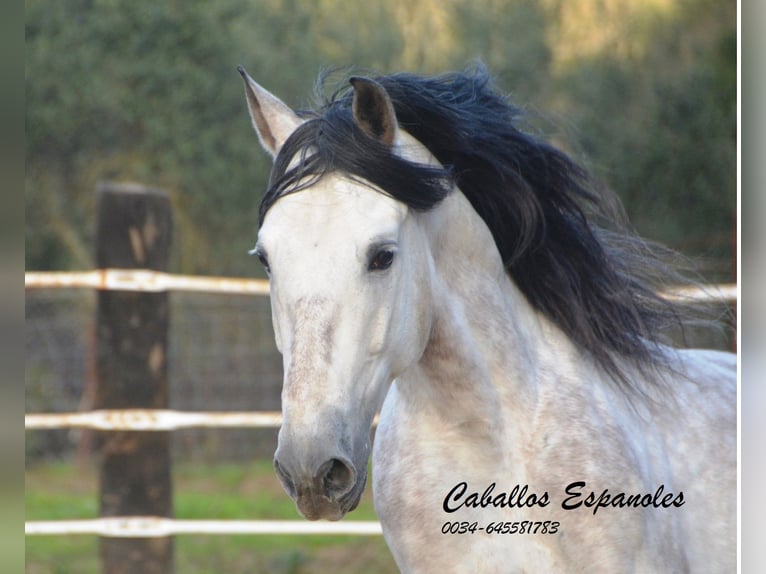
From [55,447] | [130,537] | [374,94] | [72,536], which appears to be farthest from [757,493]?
[55,447]

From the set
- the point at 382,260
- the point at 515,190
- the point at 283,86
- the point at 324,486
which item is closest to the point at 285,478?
the point at 324,486

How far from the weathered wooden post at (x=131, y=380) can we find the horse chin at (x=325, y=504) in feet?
6.84

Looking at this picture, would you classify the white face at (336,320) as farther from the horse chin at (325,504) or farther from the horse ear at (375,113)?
the horse ear at (375,113)

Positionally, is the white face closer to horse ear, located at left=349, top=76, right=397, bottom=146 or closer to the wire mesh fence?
horse ear, located at left=349, top=76, right=397, bottom=146

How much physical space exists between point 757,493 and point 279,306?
30.7 inches

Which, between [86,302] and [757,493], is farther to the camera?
[86,302]

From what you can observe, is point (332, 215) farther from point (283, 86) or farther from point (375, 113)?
point (283, 86)

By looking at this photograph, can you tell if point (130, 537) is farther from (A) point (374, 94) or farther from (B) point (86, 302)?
(B) point (86, 302)

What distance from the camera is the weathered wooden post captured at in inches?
130

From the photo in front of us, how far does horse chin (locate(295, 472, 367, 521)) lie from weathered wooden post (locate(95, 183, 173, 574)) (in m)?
2.08

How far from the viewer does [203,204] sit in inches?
311

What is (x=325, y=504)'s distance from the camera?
4.42ft

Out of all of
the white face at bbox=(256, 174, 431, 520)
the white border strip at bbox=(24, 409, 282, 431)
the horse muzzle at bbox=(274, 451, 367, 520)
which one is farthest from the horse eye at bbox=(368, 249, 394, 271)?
the white border strip at bbox=(24, 409, 282, 431)

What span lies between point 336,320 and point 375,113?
37 centimetres
